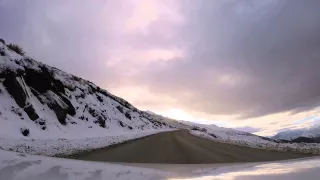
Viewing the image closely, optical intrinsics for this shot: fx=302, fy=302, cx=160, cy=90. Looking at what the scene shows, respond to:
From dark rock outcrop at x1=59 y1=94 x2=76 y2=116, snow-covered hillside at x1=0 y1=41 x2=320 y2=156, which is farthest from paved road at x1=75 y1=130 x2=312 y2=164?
dark rock outcrop at x1=59 y1=94 x2=76 y2=116

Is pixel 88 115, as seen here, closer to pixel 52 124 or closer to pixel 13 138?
pixel 52 124

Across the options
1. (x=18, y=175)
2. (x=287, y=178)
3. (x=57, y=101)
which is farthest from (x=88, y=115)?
(x=287, y=178)

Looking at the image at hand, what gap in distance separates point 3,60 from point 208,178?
2646 cm

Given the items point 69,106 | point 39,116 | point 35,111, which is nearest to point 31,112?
point 35,111

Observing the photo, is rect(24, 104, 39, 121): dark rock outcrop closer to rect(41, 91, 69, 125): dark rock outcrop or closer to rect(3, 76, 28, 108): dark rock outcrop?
rect(3, 76, 28, 108): dark rock outcrop

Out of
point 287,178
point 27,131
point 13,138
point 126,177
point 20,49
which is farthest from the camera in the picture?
point 20,49

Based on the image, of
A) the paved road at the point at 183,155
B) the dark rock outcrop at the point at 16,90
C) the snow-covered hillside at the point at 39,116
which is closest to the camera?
the paved road at the point at 183,155

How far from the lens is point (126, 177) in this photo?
892 centimetres

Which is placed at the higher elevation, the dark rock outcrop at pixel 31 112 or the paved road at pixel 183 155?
the dark rock outcrop at pixel 31 112

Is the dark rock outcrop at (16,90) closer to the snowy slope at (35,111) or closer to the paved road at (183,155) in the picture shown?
the snowy slope at (35,111)

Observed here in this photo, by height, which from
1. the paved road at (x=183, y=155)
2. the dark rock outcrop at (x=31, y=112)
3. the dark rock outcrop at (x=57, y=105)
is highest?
the dark rock outcrop at (x=57, y=105)

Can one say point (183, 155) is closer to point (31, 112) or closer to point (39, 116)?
point (39, 116)

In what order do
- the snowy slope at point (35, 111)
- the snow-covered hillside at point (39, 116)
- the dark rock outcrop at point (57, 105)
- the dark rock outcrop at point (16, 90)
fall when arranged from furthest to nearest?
the dark rock outcrop at point (57, 105), the dark rock outcrop at point (16, 90), the snowy slope at point (35, 111), the snow-covered hillside at point (39, 116)

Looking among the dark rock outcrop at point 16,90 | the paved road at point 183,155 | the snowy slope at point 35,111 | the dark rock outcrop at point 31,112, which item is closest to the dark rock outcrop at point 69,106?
the snowy slope at point 35,111
